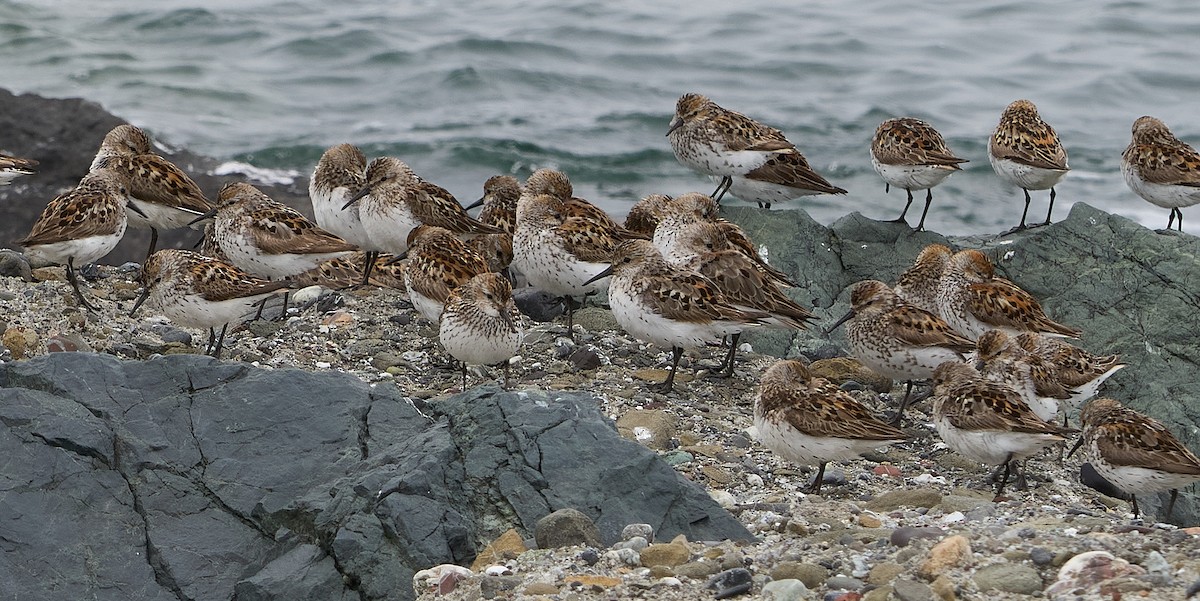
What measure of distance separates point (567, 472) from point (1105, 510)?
12.5 ft

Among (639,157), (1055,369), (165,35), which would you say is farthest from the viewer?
(165,35)

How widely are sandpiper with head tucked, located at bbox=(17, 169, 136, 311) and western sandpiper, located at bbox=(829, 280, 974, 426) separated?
603 centimetres

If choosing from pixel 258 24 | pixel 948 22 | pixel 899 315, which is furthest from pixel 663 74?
pixel 899 315

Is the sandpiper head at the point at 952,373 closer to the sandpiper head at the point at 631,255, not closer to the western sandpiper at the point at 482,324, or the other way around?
the sandpiper head at the point at 631,255

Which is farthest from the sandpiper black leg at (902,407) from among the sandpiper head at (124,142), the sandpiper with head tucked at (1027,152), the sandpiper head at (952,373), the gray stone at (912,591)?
the sandpiper head at (124,142)

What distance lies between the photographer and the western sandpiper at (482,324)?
9.81m

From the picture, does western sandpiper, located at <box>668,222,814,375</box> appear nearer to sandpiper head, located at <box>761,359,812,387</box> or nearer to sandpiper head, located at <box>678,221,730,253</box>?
sandpiper head, located at <box>678,221,730,253</box>

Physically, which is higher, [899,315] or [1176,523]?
[899,315]

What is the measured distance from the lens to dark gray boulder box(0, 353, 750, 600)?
714 cm

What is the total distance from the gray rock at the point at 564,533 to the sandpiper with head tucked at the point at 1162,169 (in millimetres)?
7947

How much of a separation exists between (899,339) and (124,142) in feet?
26.2

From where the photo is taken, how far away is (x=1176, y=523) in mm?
9781

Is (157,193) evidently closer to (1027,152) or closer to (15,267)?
(15,267)

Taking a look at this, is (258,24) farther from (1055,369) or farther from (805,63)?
(1055,369)
